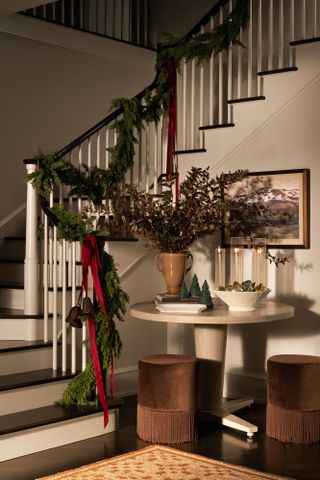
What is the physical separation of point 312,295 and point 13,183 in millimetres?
2919

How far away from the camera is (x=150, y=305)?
543cm

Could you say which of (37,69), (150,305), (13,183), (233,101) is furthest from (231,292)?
(37,69)

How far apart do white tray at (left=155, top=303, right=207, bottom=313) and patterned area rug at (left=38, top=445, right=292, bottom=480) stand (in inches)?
34.9

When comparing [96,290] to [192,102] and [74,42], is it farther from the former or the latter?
[74,42]

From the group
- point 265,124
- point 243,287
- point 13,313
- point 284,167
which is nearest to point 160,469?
point 243,287

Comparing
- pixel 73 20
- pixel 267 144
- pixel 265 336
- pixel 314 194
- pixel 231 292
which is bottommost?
pixel 265 336

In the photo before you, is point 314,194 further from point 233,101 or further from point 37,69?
point 37,69

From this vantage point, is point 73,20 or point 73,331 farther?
point 73,20

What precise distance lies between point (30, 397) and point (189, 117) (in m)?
3.30

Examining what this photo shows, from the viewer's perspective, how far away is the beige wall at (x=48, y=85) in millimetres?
7180

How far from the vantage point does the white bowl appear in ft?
16.6

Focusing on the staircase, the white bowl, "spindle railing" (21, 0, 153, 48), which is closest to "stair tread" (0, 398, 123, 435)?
the staircase

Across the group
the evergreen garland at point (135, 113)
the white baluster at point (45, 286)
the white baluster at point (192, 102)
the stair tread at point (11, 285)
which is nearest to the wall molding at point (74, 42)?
the white baluster at point (192, 102)

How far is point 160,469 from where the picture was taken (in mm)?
4289
